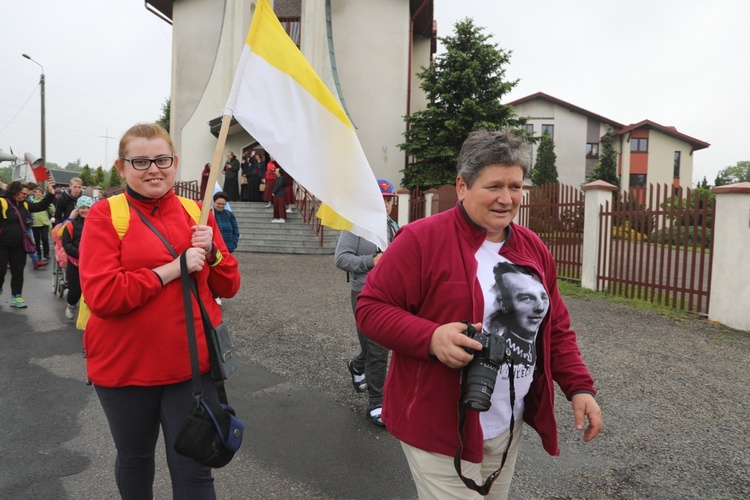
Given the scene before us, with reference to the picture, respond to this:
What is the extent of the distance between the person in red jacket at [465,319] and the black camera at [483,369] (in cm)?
3

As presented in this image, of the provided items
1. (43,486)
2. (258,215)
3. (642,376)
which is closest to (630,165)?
(258,215)

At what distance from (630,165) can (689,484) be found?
4589 cm

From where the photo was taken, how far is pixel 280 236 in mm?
16594

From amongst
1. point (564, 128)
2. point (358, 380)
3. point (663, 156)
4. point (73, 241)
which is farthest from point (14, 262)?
point (663, 156)

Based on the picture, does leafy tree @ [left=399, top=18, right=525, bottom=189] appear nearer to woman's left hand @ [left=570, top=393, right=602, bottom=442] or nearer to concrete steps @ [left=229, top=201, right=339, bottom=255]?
concrete steps @ [left=229, top=201, right=339, bottom=255]

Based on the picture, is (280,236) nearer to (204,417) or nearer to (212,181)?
(212,181)

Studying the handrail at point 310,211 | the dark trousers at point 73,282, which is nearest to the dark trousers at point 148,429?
the dark trousers at point 73,282

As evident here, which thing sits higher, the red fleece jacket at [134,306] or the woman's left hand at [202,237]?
the woman's left hand at [202,237]

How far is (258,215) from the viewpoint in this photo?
59.8 ft

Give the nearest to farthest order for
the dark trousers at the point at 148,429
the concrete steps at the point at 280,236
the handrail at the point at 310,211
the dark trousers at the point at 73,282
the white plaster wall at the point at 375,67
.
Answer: the dark trousers at the point at 148,429 → the dark trousers at the point at 73,282 → the concrete steps at the point at 280,236 → the handrail at the point at 310,211 → the white plaster wall at the point at 375,67

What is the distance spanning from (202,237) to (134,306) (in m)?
0.37

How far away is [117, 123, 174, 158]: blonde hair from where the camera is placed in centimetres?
220

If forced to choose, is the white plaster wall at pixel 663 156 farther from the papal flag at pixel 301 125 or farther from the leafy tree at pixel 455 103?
the papal flag at pixel 301 125

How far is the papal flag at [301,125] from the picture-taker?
2.71 meters
